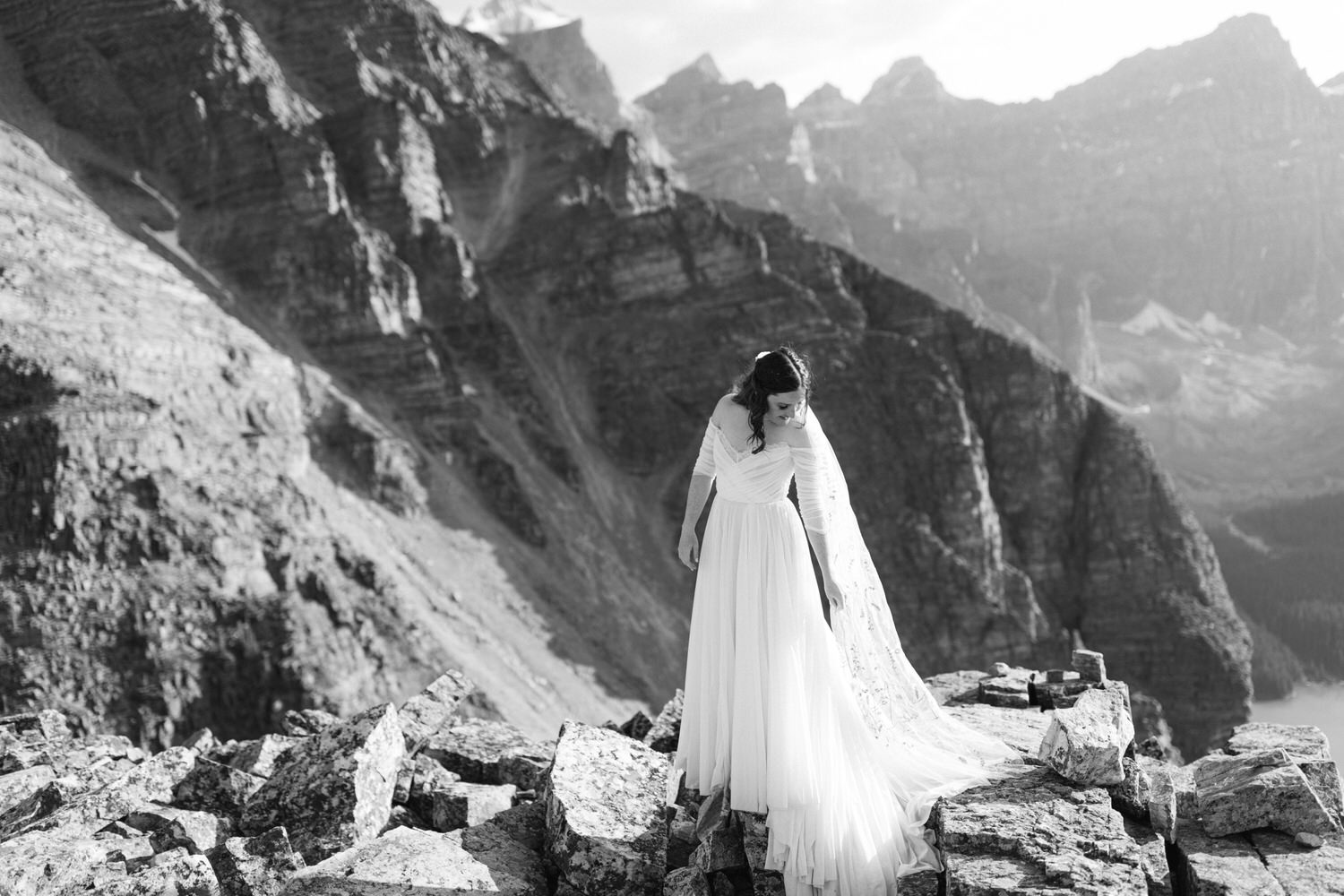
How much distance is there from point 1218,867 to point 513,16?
207936mm

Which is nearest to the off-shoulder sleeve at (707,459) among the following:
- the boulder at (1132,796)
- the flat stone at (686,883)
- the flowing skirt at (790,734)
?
the flowing skirt at (790,734)

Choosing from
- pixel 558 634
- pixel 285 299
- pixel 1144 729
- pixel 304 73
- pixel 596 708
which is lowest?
pixel 1144 729

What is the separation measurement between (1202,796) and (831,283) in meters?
69.0

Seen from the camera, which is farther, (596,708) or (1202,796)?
(596,708)

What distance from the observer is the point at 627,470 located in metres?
64.9

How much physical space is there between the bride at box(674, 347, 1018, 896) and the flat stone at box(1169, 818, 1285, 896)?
4.02 ft

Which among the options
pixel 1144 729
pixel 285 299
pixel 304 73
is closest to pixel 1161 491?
pixel 1144 729

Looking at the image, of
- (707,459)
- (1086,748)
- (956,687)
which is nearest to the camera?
(1086,748)

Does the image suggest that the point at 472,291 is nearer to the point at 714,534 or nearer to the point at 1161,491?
the point at 1161,491

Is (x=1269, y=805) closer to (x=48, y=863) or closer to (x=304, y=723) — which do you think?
(x=48, y=863)

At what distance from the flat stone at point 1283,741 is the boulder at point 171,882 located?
7323 mm

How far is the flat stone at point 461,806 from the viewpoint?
764 centimetres

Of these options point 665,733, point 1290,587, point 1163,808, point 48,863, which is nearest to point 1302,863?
point 1163,808

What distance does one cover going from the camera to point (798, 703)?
21.6ft
